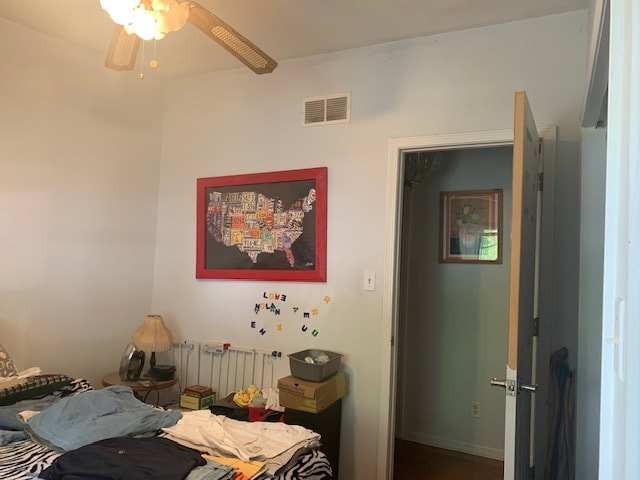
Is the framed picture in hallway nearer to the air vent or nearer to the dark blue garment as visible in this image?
the air vent

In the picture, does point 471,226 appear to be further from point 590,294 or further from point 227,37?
point 227,37

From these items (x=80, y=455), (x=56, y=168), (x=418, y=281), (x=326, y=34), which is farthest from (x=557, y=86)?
(x=56, y=168)

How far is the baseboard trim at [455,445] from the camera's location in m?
3.49

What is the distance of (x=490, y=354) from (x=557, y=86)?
6.46ft

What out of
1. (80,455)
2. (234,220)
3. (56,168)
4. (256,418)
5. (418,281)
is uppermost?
(56,168)

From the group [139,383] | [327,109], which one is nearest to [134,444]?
[139,383]

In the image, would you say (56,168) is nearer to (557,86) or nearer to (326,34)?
(326,34)

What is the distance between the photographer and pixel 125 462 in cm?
155

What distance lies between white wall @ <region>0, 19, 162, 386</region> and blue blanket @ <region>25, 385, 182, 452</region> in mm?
1014

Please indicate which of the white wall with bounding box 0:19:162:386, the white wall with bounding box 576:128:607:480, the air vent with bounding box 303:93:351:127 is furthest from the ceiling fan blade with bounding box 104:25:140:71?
the white wall with bounding box 576:128:607:480

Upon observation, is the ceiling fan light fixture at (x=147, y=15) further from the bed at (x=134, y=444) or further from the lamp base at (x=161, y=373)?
the lamp base at (x=161, y=373)

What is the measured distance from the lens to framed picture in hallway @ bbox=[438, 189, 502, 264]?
3.57 m

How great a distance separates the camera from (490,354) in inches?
140

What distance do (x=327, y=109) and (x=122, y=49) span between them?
4.43 ft
